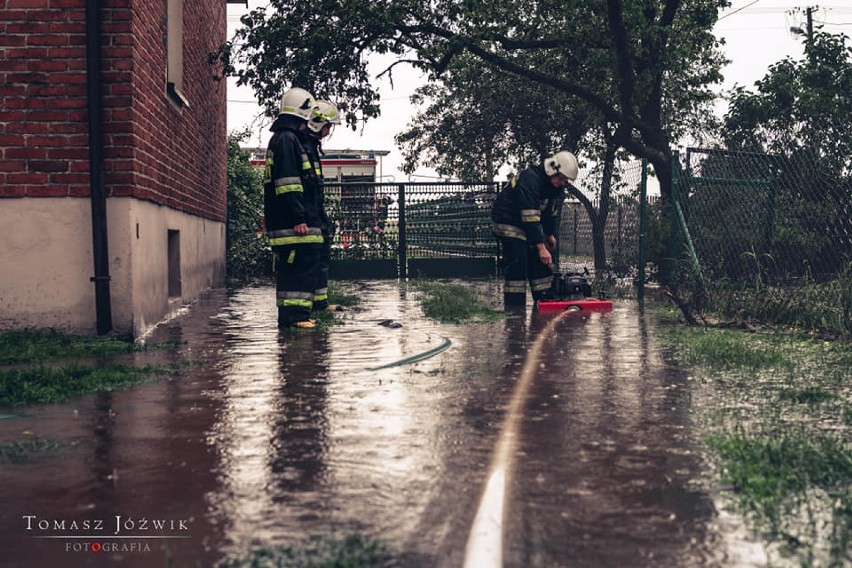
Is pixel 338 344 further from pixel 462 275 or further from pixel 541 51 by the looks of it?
pixel 541 51

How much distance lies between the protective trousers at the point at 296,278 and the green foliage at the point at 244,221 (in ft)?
31.6

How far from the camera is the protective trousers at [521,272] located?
12578 millimetres

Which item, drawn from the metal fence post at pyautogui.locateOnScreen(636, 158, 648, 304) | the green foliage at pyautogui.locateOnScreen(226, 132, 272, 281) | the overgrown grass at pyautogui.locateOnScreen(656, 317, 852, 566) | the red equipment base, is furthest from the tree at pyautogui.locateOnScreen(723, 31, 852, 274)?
the green foliage at pyautogui.locateOnScreen(226, 132, 272, 281)

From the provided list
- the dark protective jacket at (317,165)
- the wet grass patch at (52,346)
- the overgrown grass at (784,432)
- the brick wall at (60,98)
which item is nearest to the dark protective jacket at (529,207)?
the dark protective jacket at (317,165)

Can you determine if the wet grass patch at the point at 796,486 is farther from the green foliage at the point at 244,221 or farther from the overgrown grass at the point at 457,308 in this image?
the green foliage at the point at 244,221

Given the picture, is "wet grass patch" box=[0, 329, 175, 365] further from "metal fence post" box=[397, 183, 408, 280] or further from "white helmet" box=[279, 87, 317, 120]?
"metal fence post" box=[397, 183, 408, 280]

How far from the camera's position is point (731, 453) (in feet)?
14.0

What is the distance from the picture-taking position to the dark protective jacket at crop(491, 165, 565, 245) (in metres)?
12.1

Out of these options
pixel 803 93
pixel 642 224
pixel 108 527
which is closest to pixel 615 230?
pixel 642 224

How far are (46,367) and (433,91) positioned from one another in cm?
2367

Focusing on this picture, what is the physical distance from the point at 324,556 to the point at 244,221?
18262 mm

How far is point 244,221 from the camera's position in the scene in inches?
819

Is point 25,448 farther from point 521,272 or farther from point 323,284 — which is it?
point 521,272

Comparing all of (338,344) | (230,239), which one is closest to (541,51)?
(230,239)
